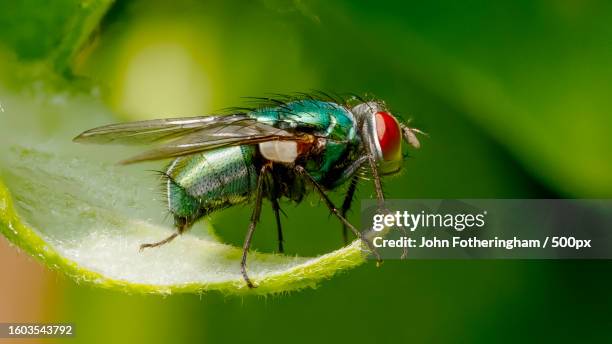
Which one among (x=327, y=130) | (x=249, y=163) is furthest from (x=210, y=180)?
(x=327, y=130)

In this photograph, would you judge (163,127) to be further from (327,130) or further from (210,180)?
(327,130)

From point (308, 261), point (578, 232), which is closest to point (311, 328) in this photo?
point (308, 261)

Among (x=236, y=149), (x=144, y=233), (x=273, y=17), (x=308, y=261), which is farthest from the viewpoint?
(x=236, y=149)

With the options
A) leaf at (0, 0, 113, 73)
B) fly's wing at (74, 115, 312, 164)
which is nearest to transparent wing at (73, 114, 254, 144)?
fly's wing at (74, 115, 312, 164)

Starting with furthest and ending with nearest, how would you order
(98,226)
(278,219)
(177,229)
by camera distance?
(278,219) < (177,229) < (98,226)

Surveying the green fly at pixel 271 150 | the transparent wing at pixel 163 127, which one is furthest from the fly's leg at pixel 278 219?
the transparent wing at pixel 163 127

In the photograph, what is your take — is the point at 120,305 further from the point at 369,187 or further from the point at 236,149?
the point at 369,187

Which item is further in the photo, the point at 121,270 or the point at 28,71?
the point at 28,71
